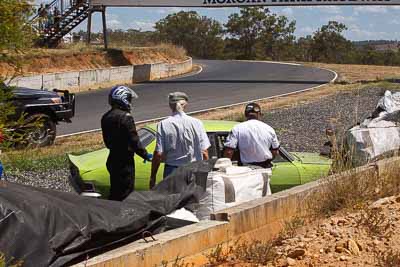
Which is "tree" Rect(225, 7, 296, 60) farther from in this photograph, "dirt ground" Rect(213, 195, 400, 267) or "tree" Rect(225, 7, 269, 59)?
"dirt ground" Rect(213, 195, 400, 267)

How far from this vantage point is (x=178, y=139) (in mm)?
7234

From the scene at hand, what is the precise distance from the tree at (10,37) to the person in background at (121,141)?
95.4 inches

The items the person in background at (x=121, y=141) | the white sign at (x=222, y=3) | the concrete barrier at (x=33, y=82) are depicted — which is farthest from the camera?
the white sign at (x=222, y=3)

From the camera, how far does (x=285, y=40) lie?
88062 millimetres

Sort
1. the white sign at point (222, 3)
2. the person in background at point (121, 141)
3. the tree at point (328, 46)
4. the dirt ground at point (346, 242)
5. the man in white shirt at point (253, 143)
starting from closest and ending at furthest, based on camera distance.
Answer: the dirt ground at point (346, 242), the person in background at point (121, 141), the man in white shirt at point (253, 143), the white sign at point (222, 3), the tree at point (328, 46)

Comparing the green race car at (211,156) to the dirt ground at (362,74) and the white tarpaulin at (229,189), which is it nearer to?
the white tarpaulin at (229,189)

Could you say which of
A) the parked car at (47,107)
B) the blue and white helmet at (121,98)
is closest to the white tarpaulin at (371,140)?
the blue and white helmet at (121,98)

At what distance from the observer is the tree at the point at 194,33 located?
294 ft

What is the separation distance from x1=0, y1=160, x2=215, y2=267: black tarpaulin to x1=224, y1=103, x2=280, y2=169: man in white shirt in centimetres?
201

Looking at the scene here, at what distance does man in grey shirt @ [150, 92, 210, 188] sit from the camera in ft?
23.7

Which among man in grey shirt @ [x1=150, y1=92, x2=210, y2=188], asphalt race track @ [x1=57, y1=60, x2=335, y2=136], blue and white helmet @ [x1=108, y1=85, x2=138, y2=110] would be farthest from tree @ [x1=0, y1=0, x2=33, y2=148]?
asphalt race track @ [x1=57, y1=60, x2=335, y2=136]

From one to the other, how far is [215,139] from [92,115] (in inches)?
548

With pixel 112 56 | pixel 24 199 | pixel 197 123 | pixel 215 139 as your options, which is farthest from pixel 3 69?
pixel 112 56

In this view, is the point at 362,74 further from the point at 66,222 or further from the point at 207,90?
the point at 66,222
